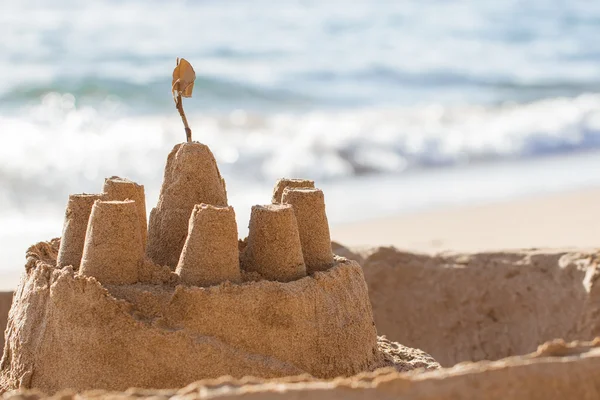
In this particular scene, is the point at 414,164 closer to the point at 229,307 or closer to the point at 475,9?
the point at 229,307

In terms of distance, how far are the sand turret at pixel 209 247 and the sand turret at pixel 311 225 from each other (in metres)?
0.45

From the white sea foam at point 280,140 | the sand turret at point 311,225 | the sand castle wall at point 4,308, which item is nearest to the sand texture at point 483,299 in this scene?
the sand turret at point 311,225

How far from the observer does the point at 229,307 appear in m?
3.99

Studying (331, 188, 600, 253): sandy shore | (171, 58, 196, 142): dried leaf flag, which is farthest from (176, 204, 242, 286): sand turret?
(331, 188, 600, 253): sandy shore

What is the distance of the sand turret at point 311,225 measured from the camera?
446 centimetres

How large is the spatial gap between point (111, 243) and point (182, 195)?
0.46 meters

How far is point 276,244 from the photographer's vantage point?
419 cm

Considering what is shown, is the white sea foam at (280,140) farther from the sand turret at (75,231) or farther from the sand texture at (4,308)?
the sand turret at (75,231)

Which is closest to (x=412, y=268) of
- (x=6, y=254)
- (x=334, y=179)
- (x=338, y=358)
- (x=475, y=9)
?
(x=338, y=358)

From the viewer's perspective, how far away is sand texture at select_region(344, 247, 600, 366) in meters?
6.08

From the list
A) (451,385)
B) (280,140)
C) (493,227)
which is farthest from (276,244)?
(280,140)

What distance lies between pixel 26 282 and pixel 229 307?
979 millimetres

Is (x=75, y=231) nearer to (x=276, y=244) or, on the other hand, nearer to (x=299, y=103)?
(x=276, y=244)

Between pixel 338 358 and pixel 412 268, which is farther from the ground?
pixel 412 268
